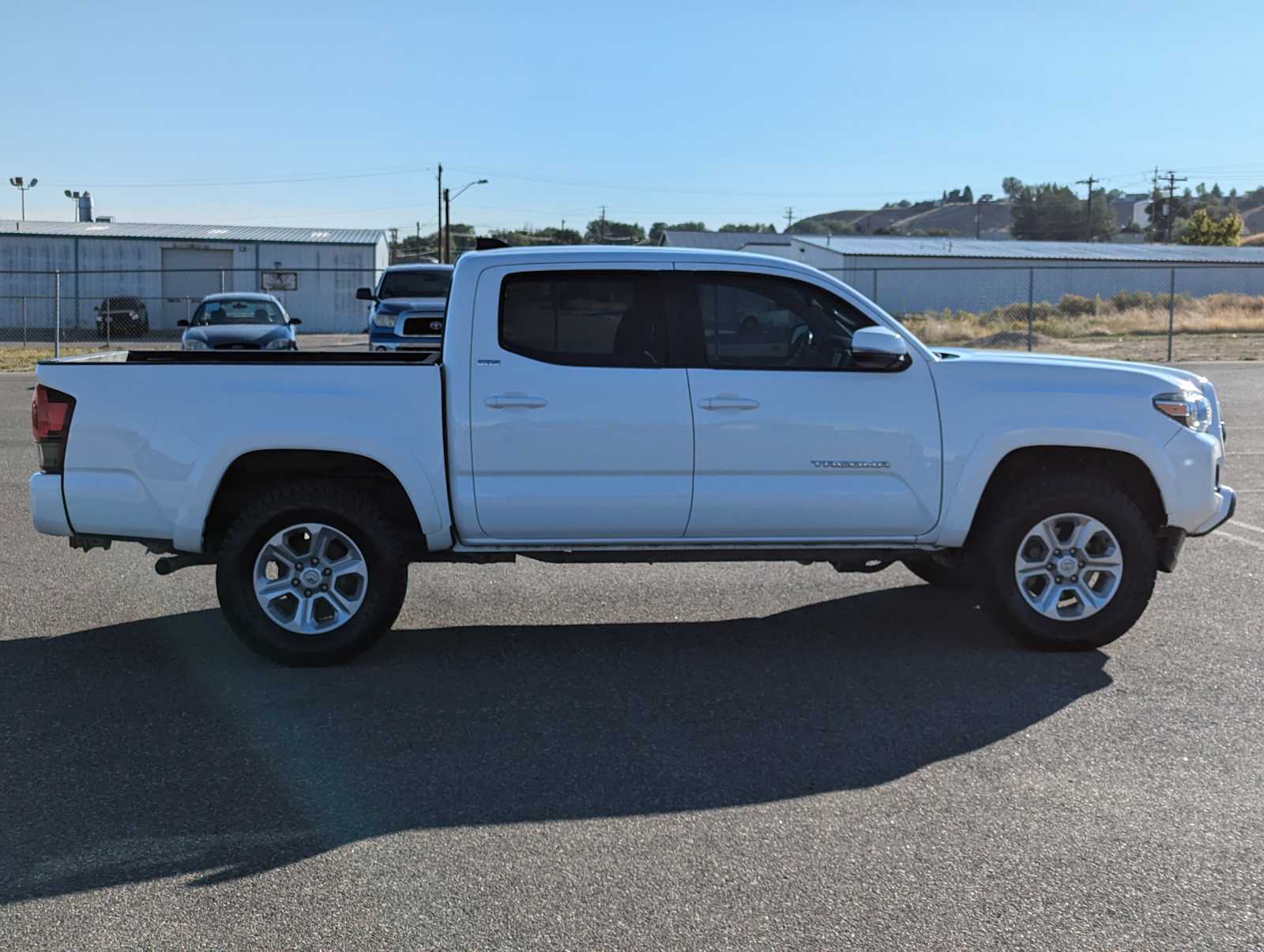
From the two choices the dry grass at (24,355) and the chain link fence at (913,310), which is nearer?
the dry grass at (24,355)

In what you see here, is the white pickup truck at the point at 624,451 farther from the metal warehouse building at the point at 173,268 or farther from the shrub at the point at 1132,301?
the shrub at the point at 1132,301

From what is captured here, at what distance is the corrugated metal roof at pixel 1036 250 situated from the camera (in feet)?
205

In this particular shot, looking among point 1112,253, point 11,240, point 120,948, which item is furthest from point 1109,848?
point 1112,253

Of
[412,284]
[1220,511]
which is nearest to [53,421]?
[1220,511]

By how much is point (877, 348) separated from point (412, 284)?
16.5 m

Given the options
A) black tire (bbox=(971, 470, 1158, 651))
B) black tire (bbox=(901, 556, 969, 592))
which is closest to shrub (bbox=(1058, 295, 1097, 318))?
black tire (bbox=(901, 556, 969, 592))

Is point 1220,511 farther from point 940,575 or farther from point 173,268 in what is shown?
point 173,268

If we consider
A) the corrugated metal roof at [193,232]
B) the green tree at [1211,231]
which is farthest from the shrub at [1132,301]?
the green tree at [1211,231]

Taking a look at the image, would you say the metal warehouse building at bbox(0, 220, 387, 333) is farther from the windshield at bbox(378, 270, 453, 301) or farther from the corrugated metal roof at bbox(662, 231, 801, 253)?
the windshield at bbox(378, 270, 453, 301)

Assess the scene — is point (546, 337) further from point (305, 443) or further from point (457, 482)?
point (305, 443)

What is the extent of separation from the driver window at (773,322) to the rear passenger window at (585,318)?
0.87ft

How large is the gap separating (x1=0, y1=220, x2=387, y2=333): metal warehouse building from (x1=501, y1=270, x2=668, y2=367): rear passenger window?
41086mm

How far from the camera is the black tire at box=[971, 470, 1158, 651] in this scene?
669cm

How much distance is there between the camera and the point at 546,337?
6559mm
